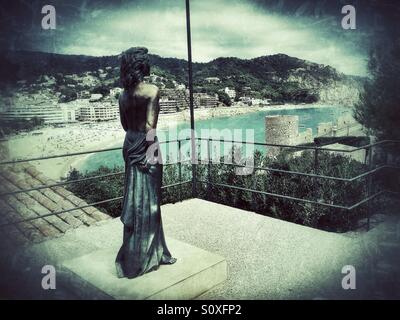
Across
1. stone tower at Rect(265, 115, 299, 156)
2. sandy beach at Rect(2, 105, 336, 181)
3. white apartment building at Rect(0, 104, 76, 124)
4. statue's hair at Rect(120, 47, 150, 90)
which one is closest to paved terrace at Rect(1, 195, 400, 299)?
statue's hair at Rect(120, 47, 150, 90)

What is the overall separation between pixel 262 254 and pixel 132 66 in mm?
2295

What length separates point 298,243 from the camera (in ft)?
12.7

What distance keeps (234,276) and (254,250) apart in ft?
1.98

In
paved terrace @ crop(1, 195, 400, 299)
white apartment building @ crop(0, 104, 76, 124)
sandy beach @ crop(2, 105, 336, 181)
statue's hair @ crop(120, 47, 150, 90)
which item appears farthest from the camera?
sandy beach @ crop(2, 105, 336, 181)

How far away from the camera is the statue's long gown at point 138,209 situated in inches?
105

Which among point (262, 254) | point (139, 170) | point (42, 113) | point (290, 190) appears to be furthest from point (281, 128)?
point (139, 170)

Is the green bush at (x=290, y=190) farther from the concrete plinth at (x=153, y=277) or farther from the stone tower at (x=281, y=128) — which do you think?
the stone tower at (x=281, y=128)

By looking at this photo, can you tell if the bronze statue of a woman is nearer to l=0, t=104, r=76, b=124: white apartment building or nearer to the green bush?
the green bush

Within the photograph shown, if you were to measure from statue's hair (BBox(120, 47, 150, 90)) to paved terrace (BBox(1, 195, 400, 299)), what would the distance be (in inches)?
66.2

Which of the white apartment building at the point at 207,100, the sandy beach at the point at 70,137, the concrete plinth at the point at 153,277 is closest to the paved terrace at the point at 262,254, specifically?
the concrete plinth at the point at 153,277

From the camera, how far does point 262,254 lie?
364 cm

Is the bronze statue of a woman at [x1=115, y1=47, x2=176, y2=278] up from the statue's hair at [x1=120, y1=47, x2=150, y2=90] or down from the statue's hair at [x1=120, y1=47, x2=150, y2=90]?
down

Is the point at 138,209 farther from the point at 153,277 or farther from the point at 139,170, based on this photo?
the point at 153,277

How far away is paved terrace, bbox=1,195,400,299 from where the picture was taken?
2.98m
